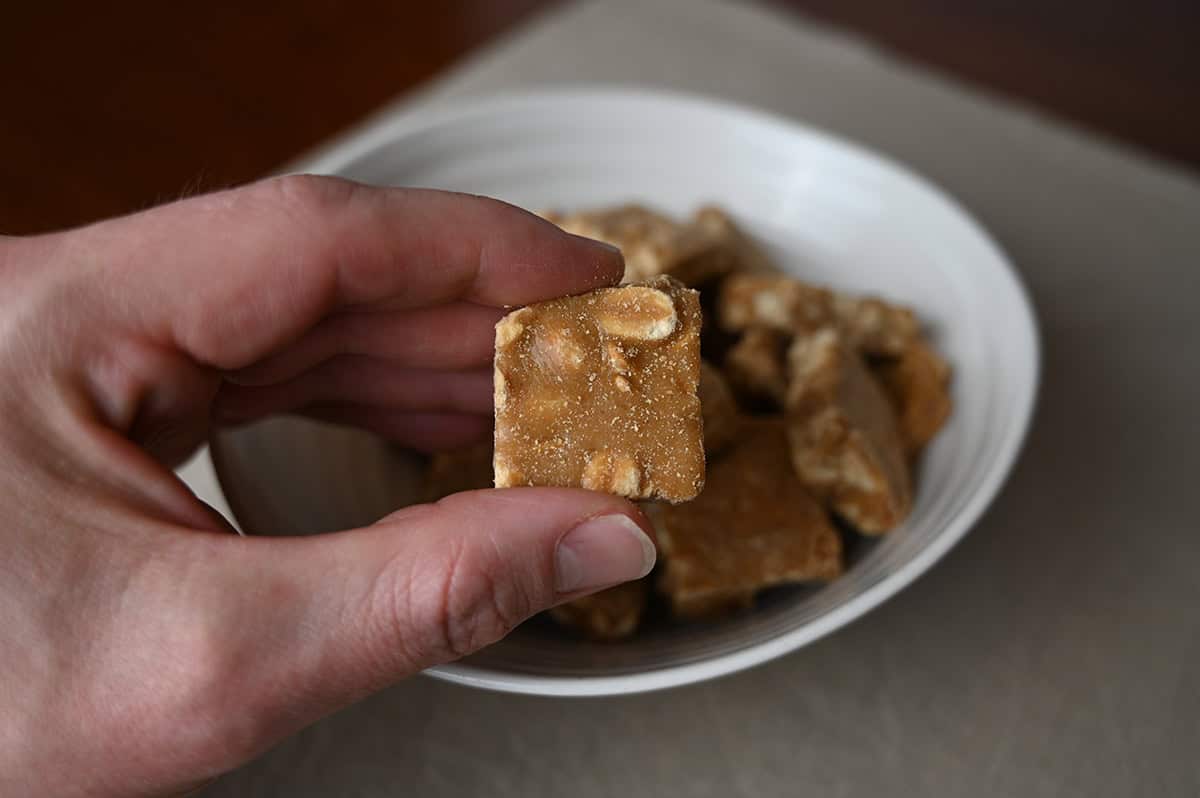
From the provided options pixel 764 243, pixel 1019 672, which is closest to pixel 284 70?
pixel 764 243

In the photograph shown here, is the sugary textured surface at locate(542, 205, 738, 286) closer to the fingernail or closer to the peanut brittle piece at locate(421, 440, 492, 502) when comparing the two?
the peanut brittle piece at locate(421, 440, 492, 502)

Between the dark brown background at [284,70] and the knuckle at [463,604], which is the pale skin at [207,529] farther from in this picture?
the dark brown background at [284,70]

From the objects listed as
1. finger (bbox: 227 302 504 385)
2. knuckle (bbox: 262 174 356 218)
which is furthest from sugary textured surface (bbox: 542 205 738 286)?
knuckle (bbox: 262 174 356 218)

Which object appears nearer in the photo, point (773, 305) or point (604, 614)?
point (604, 614)

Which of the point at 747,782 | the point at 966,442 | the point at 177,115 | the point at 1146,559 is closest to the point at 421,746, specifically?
the point at 747,782

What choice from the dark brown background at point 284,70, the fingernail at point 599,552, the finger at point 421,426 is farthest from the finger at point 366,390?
the dark brown background at point 284,70

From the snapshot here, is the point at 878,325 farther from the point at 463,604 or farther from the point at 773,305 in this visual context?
the point at 463,604

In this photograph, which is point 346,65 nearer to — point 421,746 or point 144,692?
point 421,746
